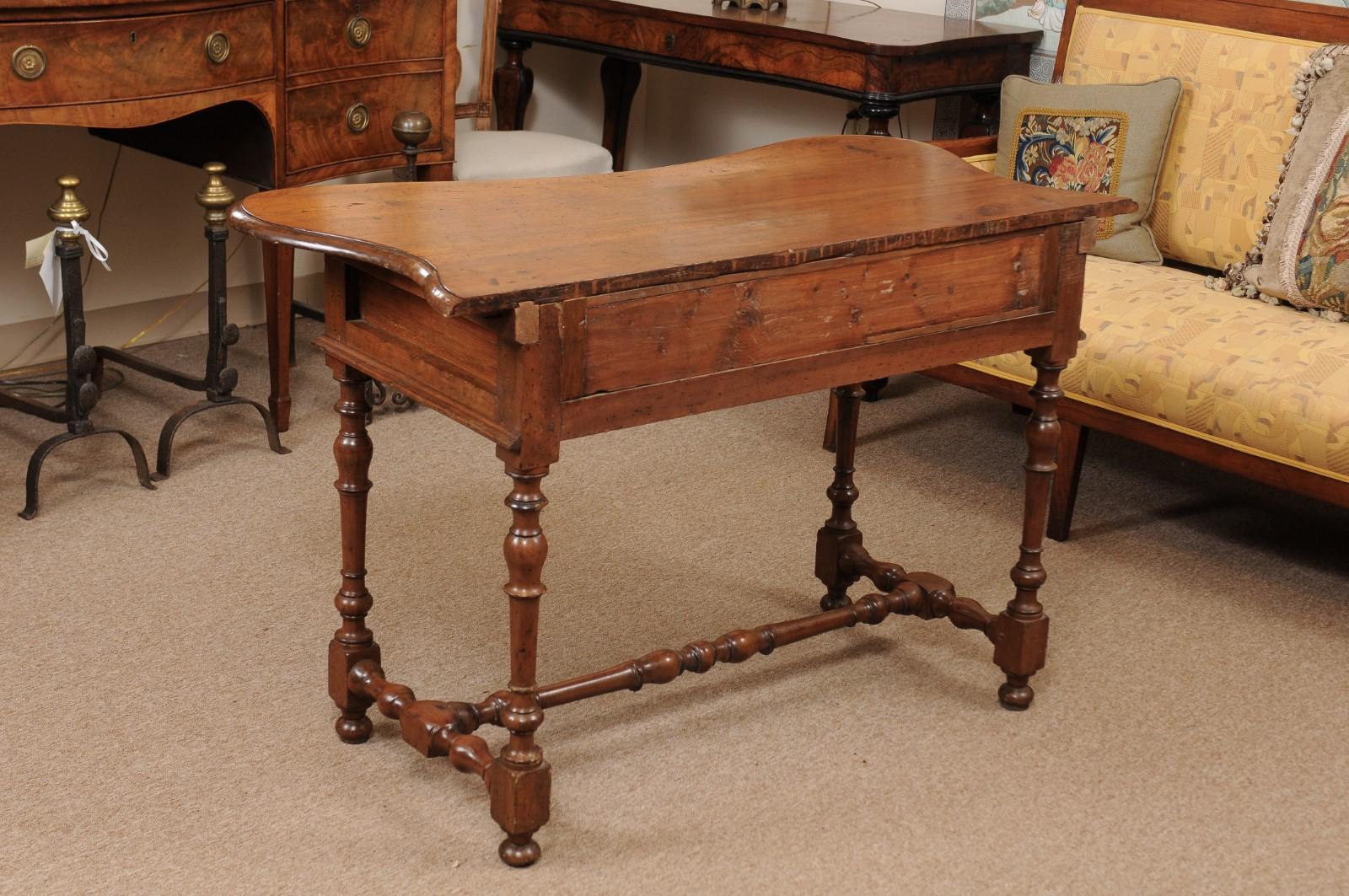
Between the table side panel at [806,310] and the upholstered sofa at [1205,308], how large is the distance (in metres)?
0.77

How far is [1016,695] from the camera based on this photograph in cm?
263

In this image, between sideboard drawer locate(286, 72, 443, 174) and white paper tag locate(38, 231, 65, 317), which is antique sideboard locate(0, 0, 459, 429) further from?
white paper tag locate(38, 231, 65, 317)

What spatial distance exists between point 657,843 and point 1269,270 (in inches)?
76.0

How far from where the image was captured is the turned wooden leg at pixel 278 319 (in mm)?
3643

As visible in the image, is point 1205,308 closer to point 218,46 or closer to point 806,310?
point 806,310

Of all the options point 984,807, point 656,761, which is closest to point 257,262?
point 656,761

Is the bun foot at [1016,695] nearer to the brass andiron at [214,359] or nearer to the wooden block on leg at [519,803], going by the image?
the wooden block on leg at [519,803]

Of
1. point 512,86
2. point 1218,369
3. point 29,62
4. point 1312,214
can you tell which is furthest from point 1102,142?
point 29,62

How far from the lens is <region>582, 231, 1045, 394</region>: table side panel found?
6.54 ft

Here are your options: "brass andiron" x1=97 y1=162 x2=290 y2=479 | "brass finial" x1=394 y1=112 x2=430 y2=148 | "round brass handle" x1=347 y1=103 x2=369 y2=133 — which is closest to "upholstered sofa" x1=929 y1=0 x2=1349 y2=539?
"brass finial" x1=394 y1=112 x2=430 y2=148

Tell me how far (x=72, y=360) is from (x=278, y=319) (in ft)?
1.84

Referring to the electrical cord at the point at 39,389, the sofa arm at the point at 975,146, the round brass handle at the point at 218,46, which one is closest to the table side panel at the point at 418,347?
the round brass handle at the point at 218,46

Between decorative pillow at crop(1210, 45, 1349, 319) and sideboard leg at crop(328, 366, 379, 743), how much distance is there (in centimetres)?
201

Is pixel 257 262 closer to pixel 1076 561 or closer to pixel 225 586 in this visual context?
pixel 225 586
